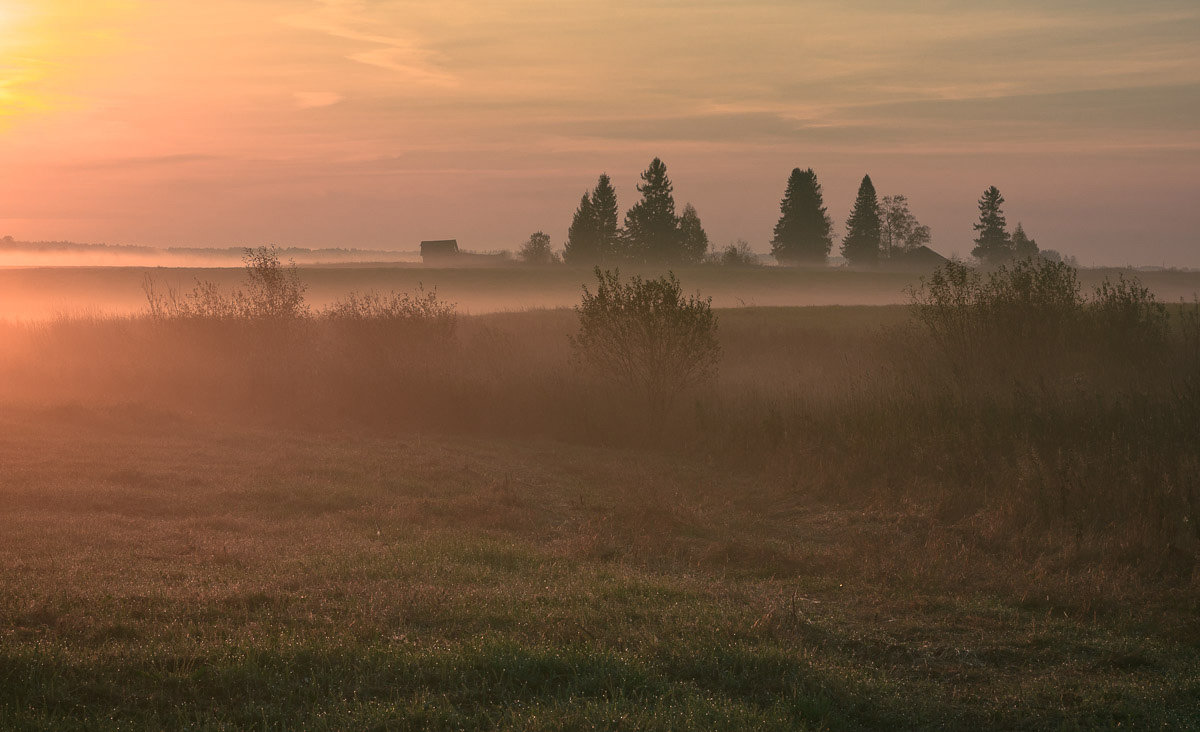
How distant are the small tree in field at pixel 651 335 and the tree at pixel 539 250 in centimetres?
7294

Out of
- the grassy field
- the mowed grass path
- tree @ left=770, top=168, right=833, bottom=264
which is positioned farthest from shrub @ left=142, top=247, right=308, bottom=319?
tree @ left=770, top=168, right=833, bottom=264

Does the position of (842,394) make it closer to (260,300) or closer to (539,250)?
(260,300)

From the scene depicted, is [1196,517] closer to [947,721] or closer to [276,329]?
[947,721]

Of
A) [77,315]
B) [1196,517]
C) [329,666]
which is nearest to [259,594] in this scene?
[329,666]

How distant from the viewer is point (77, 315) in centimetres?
3172

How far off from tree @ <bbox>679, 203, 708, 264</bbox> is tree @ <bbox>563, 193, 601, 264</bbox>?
8.76 meters

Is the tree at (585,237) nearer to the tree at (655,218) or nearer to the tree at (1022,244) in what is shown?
the tree at (655,218)

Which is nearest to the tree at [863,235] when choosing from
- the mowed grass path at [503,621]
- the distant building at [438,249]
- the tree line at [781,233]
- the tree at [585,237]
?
the tree line at [781,233]

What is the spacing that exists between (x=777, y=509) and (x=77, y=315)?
27.9 meters

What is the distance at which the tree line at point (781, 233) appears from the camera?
82.1 m

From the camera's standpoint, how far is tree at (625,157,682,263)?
268 feet

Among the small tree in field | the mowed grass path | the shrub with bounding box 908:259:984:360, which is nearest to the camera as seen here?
the mowed grass path

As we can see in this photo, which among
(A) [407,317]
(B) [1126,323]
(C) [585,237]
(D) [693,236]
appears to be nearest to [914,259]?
(D) [693,236]

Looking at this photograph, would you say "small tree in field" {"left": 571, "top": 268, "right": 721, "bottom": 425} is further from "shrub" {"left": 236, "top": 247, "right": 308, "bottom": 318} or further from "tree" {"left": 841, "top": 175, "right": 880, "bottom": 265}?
"tree" {"left": 841, "top": 175, "right": 880, "bottom": 265}
